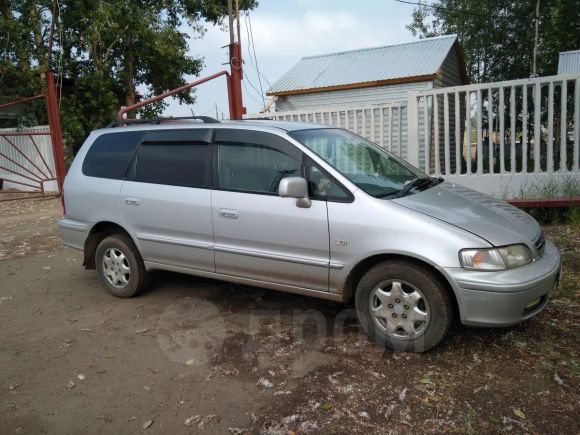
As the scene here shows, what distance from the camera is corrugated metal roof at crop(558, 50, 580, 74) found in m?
15.4

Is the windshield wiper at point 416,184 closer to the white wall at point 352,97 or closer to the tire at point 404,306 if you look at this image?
the tire at point 404,306

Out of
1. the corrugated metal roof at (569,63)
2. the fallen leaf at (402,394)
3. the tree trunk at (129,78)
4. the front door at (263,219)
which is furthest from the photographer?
the tree trunk at (129,78)

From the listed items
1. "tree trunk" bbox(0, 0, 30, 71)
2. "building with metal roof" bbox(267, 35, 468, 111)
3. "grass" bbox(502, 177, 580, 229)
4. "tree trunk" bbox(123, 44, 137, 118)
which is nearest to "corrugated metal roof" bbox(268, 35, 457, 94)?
"building with metal roof" bbox(267, 35, 468, 111)

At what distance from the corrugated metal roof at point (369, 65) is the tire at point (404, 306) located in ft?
39.2

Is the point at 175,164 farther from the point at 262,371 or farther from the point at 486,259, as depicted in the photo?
the point at 486,259

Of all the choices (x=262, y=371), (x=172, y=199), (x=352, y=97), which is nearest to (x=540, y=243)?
(x=262, y=371)

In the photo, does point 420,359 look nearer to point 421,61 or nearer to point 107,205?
point 107,205

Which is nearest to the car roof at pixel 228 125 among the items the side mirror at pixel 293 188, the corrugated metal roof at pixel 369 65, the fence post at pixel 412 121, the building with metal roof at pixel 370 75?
the side mirror at pixel 293 188

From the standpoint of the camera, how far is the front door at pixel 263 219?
11.8 feet

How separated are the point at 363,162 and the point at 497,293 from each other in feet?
5.14

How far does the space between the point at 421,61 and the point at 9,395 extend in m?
14.5

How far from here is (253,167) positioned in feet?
12.9

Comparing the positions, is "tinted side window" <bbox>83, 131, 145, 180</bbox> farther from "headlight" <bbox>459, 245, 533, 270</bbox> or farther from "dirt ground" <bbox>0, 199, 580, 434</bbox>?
"headlight" <bbox>459, 245, 533, 270</bbox>

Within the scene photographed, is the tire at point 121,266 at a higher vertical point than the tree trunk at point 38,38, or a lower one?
lower
